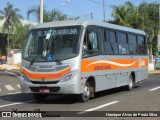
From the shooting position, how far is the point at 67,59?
14258 millimetres

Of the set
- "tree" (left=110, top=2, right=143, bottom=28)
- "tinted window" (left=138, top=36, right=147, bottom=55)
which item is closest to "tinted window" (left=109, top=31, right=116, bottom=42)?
"tinted window" (left=138, top=36, right=147, bottom=55)

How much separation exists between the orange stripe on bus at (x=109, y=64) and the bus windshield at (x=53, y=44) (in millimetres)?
752

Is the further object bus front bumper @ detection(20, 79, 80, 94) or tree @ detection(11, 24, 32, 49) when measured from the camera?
tree @ detection(11, 24, 32, 49)

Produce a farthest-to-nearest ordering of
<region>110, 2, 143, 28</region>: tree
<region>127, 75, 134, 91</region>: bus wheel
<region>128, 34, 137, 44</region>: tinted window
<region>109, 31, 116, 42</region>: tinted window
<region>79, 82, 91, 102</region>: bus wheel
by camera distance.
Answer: <region>110, 2, 143, 28</region>: tree
<region>128, 34, 137, 44</region>: tinted window
<region>127, 75, 134, 91</region>: bus wheel
<region>109, 31, 116, 42</region>: tinted window
<region>79, 82, 91, 102</region>: bus wheel

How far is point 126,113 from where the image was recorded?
38.5 ft

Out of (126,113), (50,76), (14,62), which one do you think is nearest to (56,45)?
(50,76)

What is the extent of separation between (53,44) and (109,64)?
3432 millimetres

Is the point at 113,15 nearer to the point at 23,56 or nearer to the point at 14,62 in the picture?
the point at 14,62

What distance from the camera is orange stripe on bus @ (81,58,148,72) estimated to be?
49.4ft

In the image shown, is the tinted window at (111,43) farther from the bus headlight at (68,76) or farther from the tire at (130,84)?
the bus headlight at (68,76)

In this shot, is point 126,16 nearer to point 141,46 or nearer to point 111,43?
point 141,46

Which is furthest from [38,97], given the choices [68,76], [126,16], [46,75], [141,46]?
[126,16]

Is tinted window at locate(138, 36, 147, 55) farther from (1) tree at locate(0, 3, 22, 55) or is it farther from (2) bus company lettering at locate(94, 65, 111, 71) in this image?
(1) tree at locate(0, 3, 22, 55)

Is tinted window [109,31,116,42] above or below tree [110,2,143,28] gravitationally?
below
